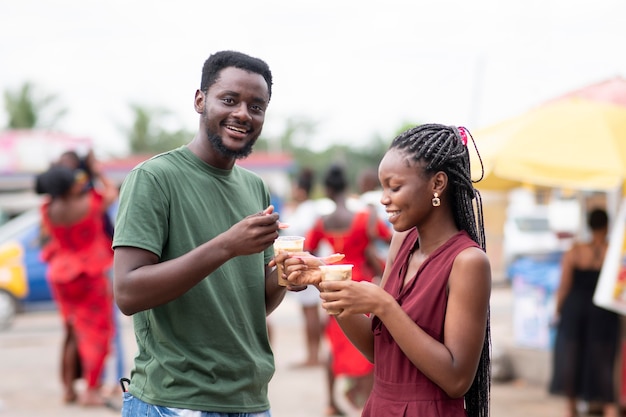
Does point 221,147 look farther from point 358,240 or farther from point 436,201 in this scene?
point 358,240

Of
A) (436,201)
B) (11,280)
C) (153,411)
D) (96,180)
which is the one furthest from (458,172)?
(11,280)

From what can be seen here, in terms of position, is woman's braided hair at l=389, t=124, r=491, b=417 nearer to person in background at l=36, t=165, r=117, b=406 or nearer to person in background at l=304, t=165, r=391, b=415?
person in background at l=304, t=165, r=391, b=415

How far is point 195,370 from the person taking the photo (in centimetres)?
271

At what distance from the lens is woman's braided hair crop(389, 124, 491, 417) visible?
2.55m

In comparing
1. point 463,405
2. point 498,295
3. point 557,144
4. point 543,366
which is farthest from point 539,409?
point 498,295

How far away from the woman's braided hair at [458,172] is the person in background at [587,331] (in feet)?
14.2

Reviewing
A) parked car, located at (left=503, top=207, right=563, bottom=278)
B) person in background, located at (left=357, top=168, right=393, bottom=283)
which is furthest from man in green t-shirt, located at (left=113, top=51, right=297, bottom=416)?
parked car, located at (left=503, top=207, right=563, bottom=278)

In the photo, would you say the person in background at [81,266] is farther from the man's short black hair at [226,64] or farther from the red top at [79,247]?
the man's short black hair at [226,64]

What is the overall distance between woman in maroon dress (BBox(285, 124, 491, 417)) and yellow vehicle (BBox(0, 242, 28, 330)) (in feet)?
36.9

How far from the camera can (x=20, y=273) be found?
1297 centimetres

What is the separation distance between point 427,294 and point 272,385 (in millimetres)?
6088

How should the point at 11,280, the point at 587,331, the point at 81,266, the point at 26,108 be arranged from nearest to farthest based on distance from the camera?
the point at 587,331
the point at 81,266
the point at 11,280
the point at 26,108

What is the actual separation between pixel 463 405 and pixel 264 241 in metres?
0.82

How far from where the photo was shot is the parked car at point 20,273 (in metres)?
12.8
